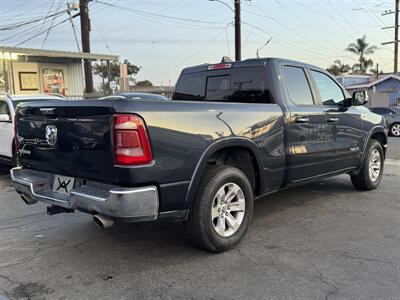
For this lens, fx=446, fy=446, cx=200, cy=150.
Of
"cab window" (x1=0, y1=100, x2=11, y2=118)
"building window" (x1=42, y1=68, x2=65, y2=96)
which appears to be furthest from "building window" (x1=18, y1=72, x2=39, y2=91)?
"cab window" (x1=0, y1=100, x2=11, y2=118)

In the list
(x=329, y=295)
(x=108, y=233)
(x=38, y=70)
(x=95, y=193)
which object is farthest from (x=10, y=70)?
(x=329, y=295)

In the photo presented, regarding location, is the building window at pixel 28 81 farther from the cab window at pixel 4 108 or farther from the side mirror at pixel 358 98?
the side mirror at pixel 358 98

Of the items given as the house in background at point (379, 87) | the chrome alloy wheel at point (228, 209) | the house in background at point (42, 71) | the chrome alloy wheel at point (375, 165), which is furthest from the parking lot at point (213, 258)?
the house in background at point (379, 87)

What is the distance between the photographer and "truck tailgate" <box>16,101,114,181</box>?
143 inches

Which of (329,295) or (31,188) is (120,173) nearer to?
(31,188)

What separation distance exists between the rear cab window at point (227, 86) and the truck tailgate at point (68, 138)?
85.2 inches

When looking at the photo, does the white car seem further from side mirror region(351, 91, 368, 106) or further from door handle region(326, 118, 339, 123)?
side mirror region(351, 91, 368, 106)

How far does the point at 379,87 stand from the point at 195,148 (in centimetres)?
4454

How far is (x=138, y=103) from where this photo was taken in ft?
11.7

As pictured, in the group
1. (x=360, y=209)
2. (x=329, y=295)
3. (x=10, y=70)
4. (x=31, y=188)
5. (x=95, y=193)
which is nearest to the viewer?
(x=329, y=295)

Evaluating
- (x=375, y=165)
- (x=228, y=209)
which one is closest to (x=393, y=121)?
(x=375, y=165)

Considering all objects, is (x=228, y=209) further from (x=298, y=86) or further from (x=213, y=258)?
(x=298, y=86)

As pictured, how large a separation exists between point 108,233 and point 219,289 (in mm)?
1899

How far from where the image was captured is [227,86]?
5531mm
